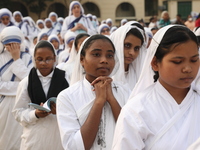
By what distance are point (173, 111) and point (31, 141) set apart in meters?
1.94

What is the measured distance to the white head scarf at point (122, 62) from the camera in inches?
130

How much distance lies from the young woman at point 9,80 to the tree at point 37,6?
29.5m

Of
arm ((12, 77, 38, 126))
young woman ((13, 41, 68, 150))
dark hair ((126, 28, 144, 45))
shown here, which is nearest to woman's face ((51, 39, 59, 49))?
young woman ((13, 41, 68, 150))

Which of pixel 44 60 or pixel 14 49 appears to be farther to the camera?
pixel 14 49

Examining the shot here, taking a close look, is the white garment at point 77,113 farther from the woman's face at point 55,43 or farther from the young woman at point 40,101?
the woman's face at point 55,43

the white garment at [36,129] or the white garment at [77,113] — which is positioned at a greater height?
the white garment at [77,113]

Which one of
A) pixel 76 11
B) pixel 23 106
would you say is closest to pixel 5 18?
pixel 76 11

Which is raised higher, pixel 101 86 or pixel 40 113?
pixel 101 86

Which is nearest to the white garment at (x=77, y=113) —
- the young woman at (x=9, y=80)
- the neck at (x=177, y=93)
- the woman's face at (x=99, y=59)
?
the woman's face at (x=99, y=59)

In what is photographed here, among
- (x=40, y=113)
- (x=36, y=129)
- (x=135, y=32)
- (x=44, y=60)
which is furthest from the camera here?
(x=44, y=60)

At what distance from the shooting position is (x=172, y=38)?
186 centimetres

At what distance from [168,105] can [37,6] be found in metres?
33.3

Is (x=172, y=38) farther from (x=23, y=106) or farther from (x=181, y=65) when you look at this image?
(x=23, y=106)

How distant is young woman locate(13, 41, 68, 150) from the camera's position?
3.34 metres
